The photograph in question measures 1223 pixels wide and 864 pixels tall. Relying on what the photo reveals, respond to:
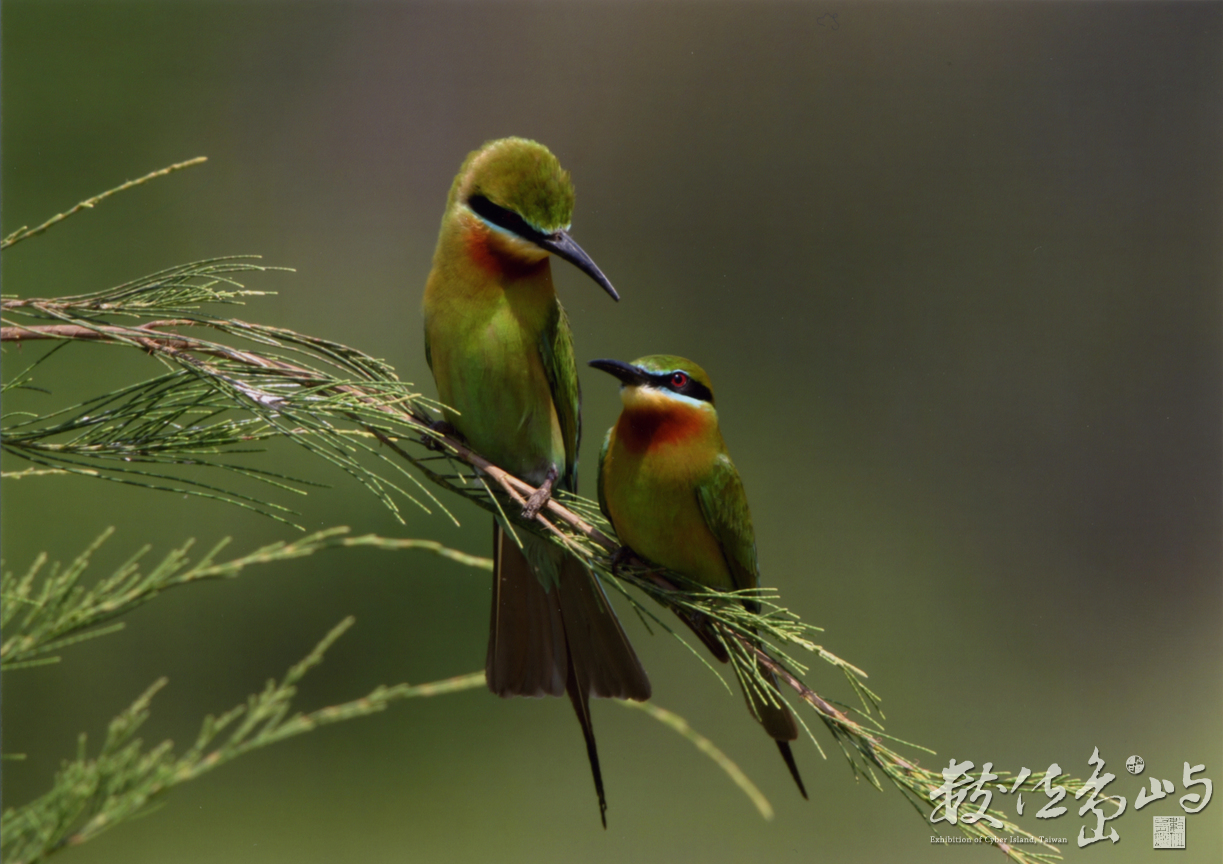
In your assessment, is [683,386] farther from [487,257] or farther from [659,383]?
[487,257]

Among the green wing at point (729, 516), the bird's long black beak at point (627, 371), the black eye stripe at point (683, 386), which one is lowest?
the green wing at point (729, 516)

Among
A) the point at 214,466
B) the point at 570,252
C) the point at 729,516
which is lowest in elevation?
the point at 729,516

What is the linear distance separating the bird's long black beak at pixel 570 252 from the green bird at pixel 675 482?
19cm

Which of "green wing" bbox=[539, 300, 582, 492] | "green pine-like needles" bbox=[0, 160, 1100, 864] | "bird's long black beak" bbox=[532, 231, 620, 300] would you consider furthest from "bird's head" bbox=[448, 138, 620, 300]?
"green pine-like needles" bbox=[0, 160, 1100, 864]

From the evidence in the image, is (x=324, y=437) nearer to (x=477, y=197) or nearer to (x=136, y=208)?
(x=477, y=197)

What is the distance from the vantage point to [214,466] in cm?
92

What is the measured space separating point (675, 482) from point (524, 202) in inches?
18.0

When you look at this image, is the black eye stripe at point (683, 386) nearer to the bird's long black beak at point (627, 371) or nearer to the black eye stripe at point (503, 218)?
the bird's long black beak at point (627, 371)

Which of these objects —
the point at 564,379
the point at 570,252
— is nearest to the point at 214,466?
the point at 570,252

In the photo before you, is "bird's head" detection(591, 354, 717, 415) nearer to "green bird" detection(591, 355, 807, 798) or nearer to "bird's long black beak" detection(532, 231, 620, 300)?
"green bird" detection(591, 355, 807, 798)

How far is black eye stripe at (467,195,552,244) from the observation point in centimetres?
131

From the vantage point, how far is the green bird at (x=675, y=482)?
4.56 feet

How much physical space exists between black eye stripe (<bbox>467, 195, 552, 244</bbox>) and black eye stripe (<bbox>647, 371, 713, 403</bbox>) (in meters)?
0.28

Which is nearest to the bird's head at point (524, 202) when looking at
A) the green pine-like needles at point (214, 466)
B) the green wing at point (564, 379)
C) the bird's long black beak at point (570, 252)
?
the bird's long black beak at point (570, 252)
